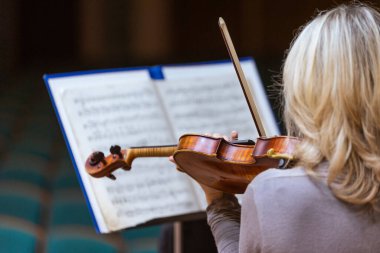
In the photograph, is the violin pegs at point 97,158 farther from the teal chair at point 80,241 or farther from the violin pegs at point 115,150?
the teal chair at point 80,241

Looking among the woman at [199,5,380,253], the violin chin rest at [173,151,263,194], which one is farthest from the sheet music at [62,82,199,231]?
the woman at [199,5,380,253]

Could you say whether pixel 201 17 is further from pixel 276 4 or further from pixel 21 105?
pixel 21 105

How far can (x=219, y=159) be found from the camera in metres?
1.43

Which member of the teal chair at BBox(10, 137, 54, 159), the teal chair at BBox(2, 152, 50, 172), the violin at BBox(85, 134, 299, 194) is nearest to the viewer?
the violin at BBox(85, 134, 299, 194)

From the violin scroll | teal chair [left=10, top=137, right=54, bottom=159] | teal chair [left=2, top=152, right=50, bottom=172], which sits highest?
teal chair [left=10, top=137, right=54, bottom=159]

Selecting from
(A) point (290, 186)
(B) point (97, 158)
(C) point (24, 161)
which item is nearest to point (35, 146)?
(C) point (24, 161)

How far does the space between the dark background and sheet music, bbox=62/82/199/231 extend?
3222mm

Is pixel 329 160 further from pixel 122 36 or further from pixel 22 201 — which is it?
pixel 122 36

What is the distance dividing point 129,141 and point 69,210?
115 centimetres

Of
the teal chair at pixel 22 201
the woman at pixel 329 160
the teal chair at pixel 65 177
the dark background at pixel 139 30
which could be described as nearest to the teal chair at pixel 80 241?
the teal chair at pixel 22 201

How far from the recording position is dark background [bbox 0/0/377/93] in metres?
5.20

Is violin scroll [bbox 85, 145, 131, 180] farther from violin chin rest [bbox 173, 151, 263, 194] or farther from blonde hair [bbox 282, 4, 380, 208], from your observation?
blonde hair [bbox 282, 4, 380, 208]

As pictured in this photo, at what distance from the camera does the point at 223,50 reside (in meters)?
5.28

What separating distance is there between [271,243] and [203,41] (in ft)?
14.7
